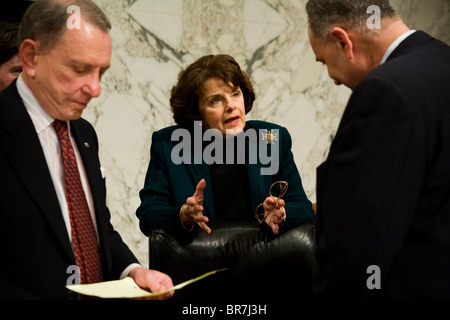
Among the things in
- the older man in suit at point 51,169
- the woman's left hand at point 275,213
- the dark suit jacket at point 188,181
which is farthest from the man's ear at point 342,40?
the dark suit jacket at point 188,181

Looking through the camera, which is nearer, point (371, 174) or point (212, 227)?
point (371, 174)

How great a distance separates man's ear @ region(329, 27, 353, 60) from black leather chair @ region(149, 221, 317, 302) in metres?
1.05

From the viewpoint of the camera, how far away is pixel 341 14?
1.88m

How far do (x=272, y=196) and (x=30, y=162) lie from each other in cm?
142

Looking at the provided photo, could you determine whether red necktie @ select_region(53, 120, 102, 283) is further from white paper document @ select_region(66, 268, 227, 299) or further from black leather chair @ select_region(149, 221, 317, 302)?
black leather chair @ select_region(149, 221, 317, 302)

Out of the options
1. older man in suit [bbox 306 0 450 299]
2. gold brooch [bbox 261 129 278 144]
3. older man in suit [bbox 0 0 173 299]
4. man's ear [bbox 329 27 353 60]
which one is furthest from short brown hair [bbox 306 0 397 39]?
gold brooch [bbox 261 129 278 144]

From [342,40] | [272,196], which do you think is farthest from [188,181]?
[342,40]

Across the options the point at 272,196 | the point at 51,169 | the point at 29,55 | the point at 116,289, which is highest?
the point at 29,55

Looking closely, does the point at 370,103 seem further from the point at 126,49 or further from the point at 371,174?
the point at 126,49

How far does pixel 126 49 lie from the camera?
14.1ft

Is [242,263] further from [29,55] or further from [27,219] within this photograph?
[29,55]

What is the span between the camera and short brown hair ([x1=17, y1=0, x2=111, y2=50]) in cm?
171
